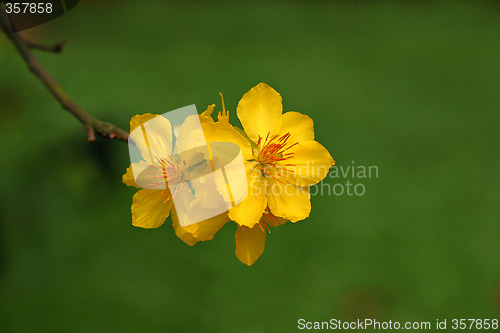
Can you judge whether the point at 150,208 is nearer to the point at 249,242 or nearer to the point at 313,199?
the point at 249,242

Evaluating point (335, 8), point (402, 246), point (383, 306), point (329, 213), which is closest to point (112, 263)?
point (329, 213)

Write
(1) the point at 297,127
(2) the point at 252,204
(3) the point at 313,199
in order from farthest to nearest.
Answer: (3) the point at 313,199, (1) the point at 297,127, (2) the point at 252,204

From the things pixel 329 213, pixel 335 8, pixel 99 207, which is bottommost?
pixel 329 213

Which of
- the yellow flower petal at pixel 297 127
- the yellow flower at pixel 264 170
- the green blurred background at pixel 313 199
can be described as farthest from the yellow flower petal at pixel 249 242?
the green blurred background at pixel 313 199

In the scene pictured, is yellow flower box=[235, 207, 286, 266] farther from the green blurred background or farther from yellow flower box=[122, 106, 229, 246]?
the green blurred background

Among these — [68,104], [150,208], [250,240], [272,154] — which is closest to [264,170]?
[272,154]

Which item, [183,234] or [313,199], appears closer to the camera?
[183,234]

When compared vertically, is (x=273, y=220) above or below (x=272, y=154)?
below

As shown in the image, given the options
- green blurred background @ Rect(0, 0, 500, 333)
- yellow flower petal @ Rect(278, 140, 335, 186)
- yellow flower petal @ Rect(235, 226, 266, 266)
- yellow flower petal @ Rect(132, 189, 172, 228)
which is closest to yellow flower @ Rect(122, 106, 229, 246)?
yellow flower petal @ Rect(132, 189, 172, 228)

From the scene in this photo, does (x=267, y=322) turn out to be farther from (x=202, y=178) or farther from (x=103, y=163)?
(x=202, y=178)
